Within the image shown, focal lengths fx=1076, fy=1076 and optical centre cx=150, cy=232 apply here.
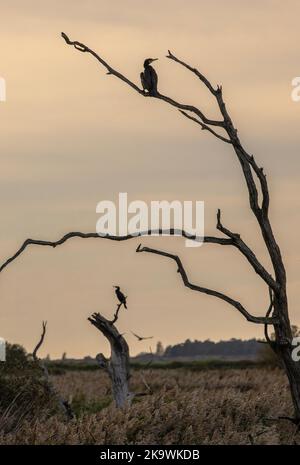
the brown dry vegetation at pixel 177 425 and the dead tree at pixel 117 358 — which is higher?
the dead tree at pixel 117 358

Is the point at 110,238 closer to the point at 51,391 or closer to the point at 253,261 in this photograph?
the point at 253,261

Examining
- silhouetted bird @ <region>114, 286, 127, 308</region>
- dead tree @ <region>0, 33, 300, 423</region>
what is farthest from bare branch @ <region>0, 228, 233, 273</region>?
silhouetted bird @ <region>114, 286, 127, 308</region>

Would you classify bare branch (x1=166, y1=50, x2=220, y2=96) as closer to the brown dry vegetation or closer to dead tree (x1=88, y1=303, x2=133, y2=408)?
the brown dry vegetation

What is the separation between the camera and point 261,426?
1697 centimetres

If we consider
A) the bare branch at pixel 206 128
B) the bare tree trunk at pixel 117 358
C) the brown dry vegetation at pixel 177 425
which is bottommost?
the brown dry vegetation at pixel 177 425

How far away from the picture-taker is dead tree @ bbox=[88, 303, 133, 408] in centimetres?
2255

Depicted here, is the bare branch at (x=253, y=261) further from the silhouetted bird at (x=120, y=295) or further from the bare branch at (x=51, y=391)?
the bare branch at (x=51, y=391)

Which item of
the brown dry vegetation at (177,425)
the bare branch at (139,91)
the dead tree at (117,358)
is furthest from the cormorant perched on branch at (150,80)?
the dead tree at (117,358)

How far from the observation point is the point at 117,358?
22.9 m

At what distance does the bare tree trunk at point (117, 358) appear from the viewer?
22547mm

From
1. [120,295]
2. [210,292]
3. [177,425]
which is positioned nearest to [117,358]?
[120,295]
